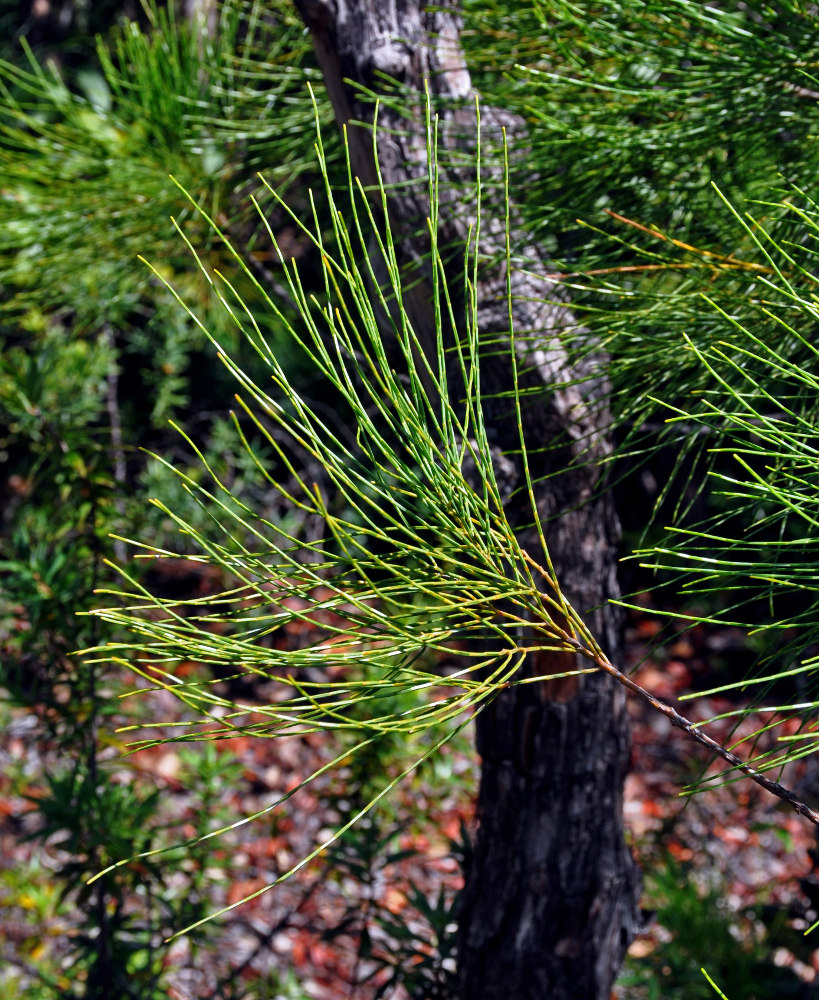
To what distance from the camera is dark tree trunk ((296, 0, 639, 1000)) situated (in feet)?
3.20

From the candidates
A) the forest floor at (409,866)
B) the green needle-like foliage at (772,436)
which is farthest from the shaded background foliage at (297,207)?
the forest floor at (409,866)

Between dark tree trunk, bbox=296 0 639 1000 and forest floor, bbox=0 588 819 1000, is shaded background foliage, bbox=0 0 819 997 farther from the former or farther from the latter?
forest floor, bbox=0 588 819 1000

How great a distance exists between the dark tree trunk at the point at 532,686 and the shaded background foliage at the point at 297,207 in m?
0.07

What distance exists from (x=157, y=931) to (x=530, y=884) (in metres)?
0.66

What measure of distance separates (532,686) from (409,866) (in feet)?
5.77

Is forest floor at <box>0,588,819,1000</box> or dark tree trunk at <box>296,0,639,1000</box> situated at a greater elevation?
dark tree trunk at <box>296,0,639,1000</box>

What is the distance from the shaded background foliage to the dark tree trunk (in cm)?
7

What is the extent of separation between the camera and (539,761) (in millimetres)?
1079

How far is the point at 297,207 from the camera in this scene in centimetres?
205

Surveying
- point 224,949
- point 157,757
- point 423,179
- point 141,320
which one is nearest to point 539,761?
point 423,179

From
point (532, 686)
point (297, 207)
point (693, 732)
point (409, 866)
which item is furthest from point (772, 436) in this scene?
point (409, 866)

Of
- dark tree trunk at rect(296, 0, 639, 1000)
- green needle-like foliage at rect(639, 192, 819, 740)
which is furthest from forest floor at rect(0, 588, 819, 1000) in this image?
green needle-like foliage at rect(639, 192, 819, 740)

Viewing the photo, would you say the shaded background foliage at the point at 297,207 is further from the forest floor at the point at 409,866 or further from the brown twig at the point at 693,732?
the forest floor at the point at 409,866

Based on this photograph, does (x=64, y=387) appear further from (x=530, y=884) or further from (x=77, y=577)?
(x=530, y=884)
